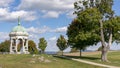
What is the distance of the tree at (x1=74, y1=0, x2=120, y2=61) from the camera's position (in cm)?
6207

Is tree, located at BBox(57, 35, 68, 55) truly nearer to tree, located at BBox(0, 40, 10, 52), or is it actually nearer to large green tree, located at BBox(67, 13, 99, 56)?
large green tree, located at BBox(67, 13, 99, 56)

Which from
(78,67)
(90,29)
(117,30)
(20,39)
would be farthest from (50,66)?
(20,39)

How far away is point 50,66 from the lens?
1859 inches

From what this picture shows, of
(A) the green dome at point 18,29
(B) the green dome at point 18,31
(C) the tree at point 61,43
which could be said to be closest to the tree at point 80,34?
(B) the green dome at point 18,31

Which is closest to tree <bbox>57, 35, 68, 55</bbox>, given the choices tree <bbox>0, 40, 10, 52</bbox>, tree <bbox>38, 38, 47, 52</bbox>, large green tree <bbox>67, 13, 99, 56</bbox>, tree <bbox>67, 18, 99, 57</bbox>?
tree <bbox>38, 38, 47, 52</bbox>

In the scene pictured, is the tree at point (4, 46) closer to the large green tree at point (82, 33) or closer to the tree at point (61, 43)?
the tree at point (61, 43)

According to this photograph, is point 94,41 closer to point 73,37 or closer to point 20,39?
point 73,37

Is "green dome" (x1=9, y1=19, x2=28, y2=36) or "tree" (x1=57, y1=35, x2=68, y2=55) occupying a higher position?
"green dome" (x1=9, y1=19, x2=28, y2=36)

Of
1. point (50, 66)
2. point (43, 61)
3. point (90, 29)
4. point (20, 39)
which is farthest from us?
point (20, 39)

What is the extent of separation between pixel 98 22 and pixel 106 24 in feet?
6.47

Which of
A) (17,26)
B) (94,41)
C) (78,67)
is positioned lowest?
(78,67)

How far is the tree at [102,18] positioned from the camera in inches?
2444

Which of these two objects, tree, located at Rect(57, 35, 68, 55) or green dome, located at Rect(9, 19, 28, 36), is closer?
green dome, located at Rect(9, 19, 28, 36)

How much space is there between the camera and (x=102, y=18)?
66062 mm
